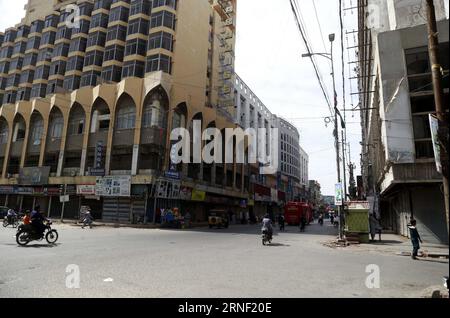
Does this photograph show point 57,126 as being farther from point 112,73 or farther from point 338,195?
point 338,195

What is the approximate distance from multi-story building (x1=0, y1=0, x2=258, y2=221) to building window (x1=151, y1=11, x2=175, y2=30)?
5.8 inches

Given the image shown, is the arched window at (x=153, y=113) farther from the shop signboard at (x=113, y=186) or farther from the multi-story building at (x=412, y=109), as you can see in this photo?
the multi-story building at (x=412, y=109)

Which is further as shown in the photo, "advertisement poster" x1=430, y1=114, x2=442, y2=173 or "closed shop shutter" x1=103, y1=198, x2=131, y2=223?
"closed shop shutter" x1=103, y1=198, x2=131, y2=223

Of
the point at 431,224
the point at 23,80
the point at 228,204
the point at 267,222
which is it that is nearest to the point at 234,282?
the point at 267,222

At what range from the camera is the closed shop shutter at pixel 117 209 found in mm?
34656

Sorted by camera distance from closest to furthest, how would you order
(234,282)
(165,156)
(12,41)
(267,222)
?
(234,282) → (267,222) → (165,156) → (12,41)

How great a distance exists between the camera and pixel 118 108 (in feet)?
123

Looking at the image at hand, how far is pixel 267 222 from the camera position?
1744cm

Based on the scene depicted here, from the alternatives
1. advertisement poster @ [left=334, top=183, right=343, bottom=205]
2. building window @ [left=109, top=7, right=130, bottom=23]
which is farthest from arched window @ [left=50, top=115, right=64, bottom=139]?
advertisement poster @ [left=334, top=183, right=343, bottom=205]

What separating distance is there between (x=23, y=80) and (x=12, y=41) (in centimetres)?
1100

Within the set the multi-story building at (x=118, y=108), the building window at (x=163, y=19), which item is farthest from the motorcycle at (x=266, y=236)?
the building window at (x=163, y=19)

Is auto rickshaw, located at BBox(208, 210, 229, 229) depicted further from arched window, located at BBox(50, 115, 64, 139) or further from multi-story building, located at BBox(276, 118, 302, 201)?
multi-story building, located at BBox(276, 118, 302, 201)

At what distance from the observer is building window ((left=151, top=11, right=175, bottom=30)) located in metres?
38.7
